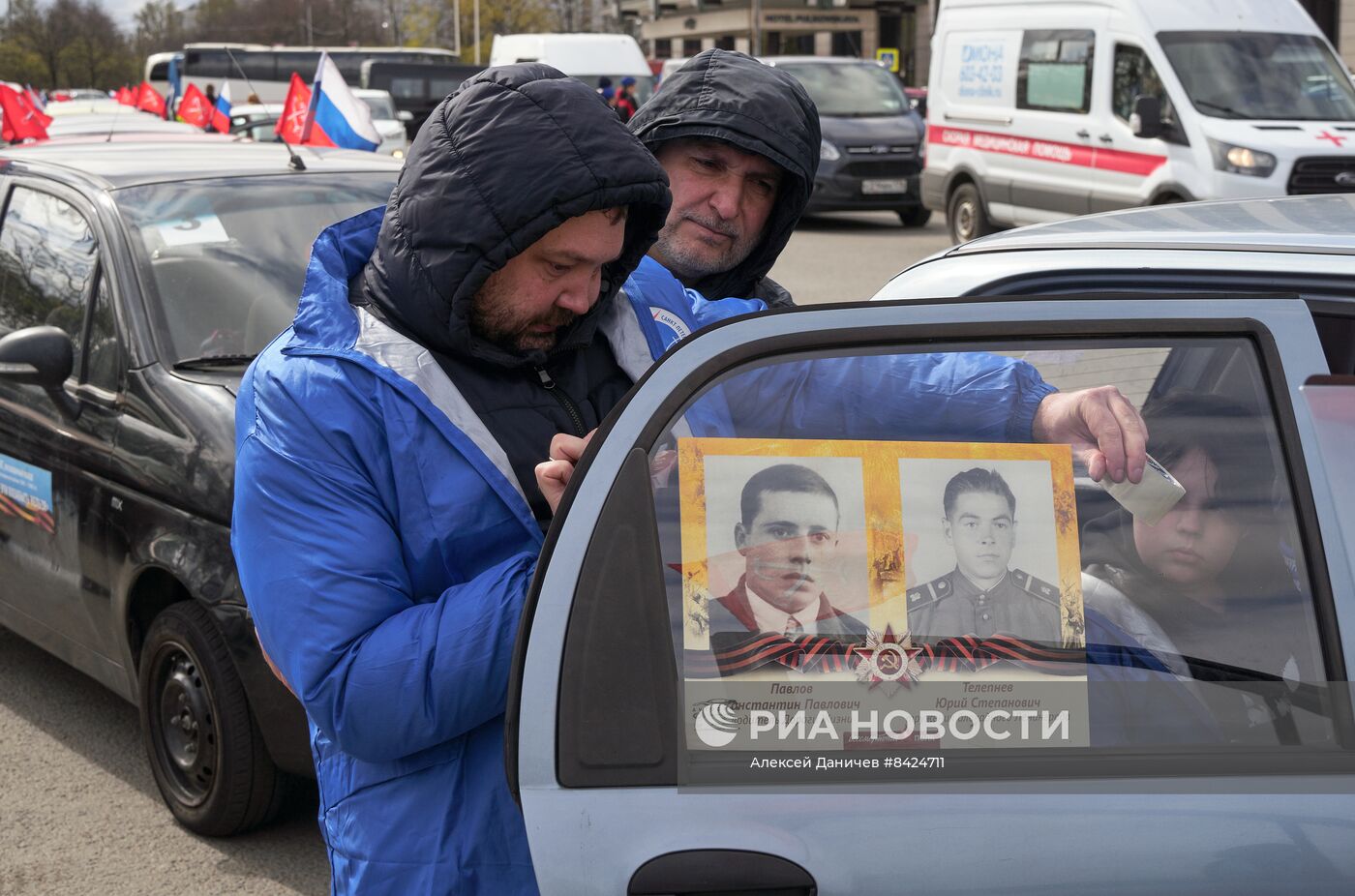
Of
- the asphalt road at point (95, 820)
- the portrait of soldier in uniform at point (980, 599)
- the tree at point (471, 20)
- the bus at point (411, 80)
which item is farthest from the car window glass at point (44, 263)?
the tree at point (471, 20)

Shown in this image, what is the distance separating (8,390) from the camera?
4.22m

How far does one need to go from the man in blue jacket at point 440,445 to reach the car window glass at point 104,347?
217 cm

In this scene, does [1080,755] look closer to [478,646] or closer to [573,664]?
[573,664]

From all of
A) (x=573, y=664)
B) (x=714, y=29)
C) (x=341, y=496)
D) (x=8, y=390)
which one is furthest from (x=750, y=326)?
(x=714, y=29)

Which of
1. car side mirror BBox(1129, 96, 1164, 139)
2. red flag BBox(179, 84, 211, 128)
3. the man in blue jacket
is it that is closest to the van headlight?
car side mirror BBox(1129, 96, 1164, 139)

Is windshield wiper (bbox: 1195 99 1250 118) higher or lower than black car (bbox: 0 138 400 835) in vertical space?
higher

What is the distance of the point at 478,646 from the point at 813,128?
5.07ft

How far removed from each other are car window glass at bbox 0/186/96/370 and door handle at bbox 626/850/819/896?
9.89 feet

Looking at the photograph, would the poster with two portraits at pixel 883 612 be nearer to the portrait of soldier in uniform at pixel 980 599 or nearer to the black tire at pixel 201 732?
the portrait of soldier in uniform at pixel 980 599

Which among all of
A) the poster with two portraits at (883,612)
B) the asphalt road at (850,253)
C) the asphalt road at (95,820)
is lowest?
the asphalt road at (95,820)

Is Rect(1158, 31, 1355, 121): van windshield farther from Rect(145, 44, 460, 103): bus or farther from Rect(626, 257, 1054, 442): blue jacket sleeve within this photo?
Rect(145, 44, 460, 103): bus

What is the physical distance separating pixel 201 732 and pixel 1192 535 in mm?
2683

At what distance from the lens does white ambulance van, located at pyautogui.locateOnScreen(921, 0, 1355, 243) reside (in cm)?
1116

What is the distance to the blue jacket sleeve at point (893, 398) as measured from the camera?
150 centimetres
